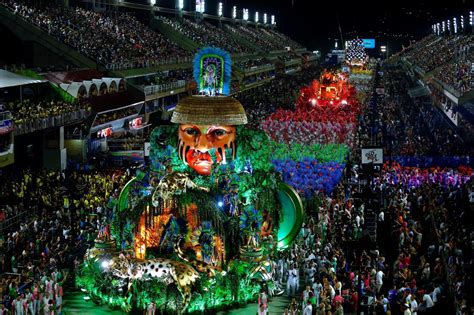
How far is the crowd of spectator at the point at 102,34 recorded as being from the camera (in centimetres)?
5509

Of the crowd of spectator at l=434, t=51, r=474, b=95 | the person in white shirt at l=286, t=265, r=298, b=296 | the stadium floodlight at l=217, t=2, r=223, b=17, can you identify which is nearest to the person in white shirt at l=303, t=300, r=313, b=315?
the person in white shirt at l=286, t=265, r=298, b=296

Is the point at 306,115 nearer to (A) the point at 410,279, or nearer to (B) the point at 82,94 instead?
(B) the point at 82,94

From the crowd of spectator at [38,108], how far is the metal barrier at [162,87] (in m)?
13.6

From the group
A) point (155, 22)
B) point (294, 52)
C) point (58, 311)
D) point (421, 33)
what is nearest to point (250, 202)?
point (58, 311)

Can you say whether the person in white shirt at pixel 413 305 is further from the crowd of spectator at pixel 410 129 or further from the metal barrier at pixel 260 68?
the metal barrier at pixel 260 68

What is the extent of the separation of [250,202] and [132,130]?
3093 cm

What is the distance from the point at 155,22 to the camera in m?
86.1

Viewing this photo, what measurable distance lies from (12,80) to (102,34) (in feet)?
79.9

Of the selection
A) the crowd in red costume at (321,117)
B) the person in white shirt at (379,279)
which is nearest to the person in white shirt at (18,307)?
the person in white shirt at (379,279)

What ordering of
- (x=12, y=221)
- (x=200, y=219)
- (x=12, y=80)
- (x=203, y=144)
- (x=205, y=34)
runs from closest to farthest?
1. (x=200, y=219)
2. (x=203, y=144)
3. (x=12, y=221)
4. (x=12, y=80)
5. (x=205, y=34)

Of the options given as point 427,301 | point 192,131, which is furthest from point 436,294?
point 192,131

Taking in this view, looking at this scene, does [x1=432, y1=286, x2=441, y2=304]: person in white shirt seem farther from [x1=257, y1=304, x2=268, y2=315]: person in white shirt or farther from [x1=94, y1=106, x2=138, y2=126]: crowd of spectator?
[x1=94, y1=106, x2=138, y2=126]: crowd of spectator

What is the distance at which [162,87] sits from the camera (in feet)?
205

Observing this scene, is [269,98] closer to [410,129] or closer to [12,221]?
[410,129]
